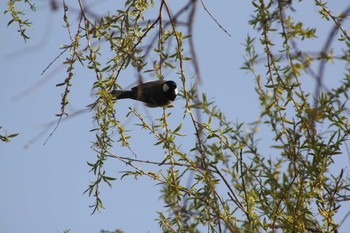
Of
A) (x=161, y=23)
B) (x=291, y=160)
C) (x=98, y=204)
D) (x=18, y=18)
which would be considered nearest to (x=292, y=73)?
(x=291, y=160)

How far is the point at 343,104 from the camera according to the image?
92.0 inches

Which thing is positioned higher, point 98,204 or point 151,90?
point 151,90

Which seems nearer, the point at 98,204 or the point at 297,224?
the point at 297,224

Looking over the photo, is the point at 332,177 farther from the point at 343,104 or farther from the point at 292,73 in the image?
the point at 292,73

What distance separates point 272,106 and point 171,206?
652mm

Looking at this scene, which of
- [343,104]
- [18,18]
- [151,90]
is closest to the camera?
[343,104]

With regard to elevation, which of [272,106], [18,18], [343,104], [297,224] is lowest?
[297,224]

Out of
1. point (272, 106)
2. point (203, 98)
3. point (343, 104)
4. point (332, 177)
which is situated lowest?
point (332, 177)

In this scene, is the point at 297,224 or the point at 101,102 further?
the point at 101,102

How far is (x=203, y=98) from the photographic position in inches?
108

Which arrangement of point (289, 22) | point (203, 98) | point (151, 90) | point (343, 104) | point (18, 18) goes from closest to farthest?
point (343, 104) → point (289, 22) → point (203, 98) → point (18, 18) → point (151, 90)

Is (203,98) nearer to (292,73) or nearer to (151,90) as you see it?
(292,73)

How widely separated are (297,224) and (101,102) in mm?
1023

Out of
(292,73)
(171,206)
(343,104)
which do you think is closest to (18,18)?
(171,206)
